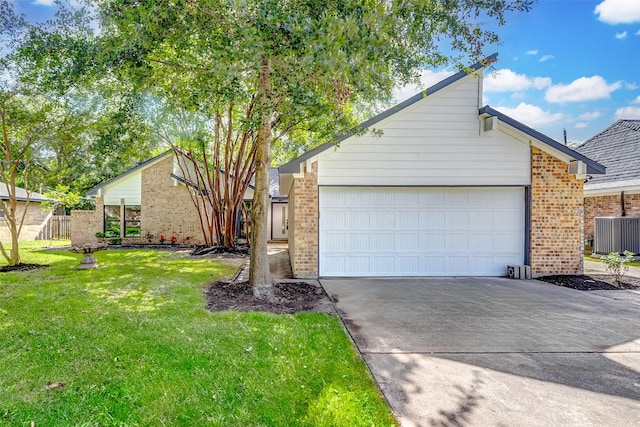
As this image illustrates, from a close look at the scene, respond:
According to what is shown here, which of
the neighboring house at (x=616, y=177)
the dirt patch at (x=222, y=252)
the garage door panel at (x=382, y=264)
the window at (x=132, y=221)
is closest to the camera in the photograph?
the garage door panel at (x=382, y=264)

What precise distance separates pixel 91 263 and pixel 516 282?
10.9m

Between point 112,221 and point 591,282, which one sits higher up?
point 112,221

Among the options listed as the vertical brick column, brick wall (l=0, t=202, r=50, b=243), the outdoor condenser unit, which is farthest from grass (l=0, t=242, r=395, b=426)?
brick wall (l=0, t=202, r=50, b=243)

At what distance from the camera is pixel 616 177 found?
13.0 meters

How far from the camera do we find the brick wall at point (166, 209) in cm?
1764

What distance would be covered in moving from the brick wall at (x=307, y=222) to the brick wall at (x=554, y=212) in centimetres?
523

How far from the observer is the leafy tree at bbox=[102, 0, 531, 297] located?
4.37 m

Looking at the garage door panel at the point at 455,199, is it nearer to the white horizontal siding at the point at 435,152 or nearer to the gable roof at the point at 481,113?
the white horizontal siding at the point at 435,152

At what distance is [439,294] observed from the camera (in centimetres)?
701

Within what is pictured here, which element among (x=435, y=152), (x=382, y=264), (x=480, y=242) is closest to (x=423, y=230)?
(x=382, y=264)

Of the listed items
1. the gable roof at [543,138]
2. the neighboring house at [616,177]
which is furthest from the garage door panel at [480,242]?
the neighboring house at [616,177]

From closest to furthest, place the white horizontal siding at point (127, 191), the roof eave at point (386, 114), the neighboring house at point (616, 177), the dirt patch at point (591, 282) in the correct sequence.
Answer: the dirt patch at point (591, 282) < the roof eave at point (386, 114) < the neighboring house at point (616, 177) < the white horizontal siding at point (127, 191)

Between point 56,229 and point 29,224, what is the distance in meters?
1.22

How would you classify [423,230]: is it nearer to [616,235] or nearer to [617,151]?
[616,235]
